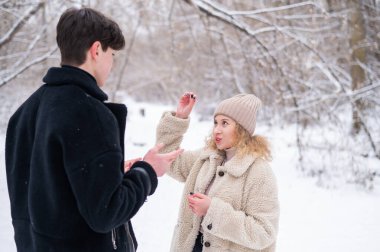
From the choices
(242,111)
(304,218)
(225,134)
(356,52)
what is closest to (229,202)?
(225,134)

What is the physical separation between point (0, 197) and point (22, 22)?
214cm

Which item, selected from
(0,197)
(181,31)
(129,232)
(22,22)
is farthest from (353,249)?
(181,31)

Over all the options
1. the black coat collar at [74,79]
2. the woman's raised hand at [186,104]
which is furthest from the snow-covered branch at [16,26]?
the black coat collar at [74,79]

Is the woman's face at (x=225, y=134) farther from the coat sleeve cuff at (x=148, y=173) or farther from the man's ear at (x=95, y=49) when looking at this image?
the man's ear at (x=95, y=49)

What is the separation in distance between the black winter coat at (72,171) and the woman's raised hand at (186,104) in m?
0.72

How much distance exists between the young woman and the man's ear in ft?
2.70

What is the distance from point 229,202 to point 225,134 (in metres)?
0.37

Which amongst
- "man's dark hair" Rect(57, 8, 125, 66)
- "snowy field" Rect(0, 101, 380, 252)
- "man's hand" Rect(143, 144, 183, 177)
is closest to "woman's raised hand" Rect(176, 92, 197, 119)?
"man's hand" Rect(143, 144, 183, 177)

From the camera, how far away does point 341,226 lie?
4805mm

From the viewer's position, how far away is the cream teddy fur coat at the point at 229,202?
175 centimetres

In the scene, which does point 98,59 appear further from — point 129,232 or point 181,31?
point 181,31

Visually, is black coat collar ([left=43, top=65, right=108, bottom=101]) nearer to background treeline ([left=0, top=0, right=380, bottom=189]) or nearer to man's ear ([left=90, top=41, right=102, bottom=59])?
→ man's ear ([left=90, top=41, right=102, bottom=59])

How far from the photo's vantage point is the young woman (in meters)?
1.76

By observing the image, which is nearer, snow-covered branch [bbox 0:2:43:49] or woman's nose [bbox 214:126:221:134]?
woman's nose [bbox 214:126:221:134]
